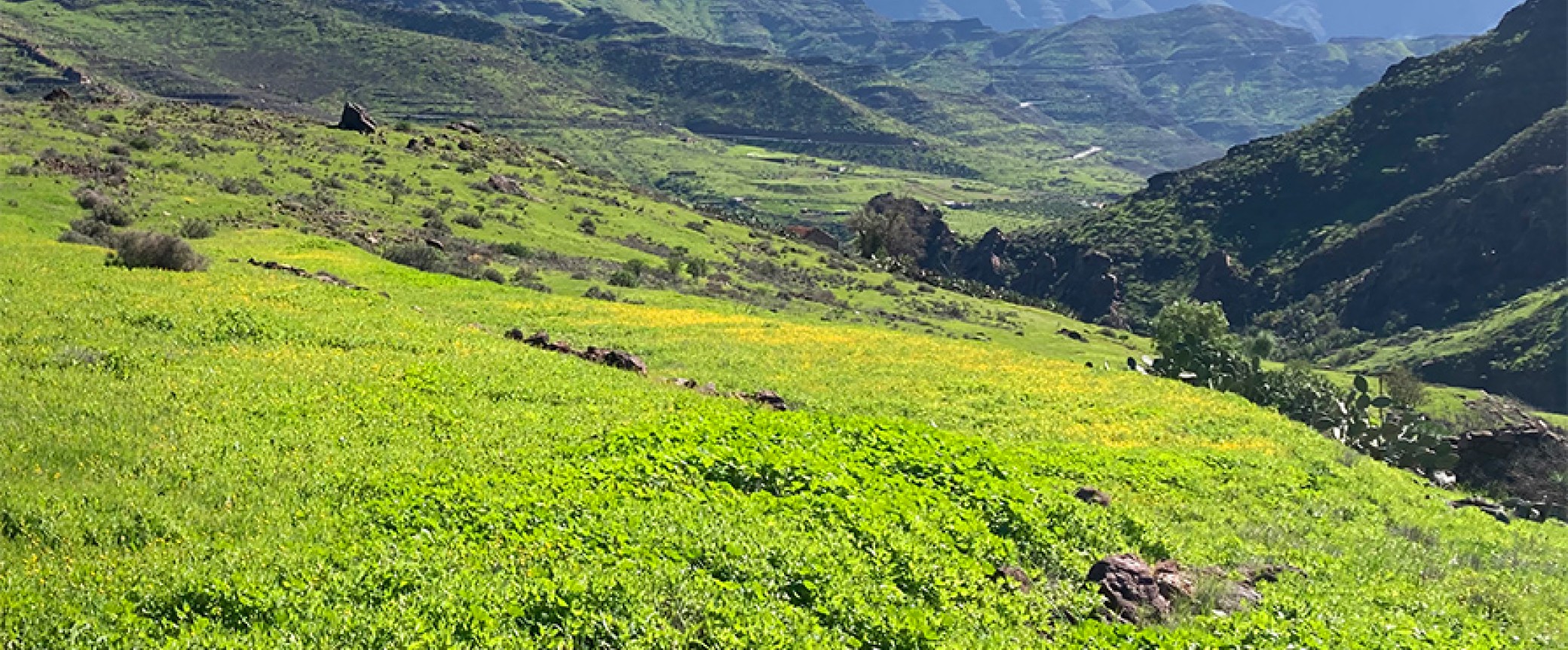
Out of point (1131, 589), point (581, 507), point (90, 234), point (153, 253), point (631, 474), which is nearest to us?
point (581, 507)

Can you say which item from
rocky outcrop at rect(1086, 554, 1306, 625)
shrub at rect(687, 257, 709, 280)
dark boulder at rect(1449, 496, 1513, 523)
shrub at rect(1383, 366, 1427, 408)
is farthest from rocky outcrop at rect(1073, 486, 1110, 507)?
shrub at rect(1383, 366, 1427, 408)

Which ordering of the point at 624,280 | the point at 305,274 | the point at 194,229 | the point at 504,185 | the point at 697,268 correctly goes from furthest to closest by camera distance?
the point at 504,185
the point at 697,268
the point at 624,280
the point at 194,229
the point at 305,274

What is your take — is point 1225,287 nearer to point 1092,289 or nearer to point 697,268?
point 1092,289

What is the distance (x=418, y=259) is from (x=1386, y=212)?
155861 mm

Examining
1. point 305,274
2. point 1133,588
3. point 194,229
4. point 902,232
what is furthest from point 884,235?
point 1133,588

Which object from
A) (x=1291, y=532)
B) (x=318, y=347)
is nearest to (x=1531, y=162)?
(x=1291, y=532)

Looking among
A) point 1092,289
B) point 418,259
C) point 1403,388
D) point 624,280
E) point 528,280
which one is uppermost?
point 1403,388

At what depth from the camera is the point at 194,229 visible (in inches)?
1794

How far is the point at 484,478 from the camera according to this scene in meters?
12.5

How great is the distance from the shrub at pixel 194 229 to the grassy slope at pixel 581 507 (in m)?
19.4

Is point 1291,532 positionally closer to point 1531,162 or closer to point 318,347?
point 318,347

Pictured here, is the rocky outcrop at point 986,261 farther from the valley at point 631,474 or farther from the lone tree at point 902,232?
the valley at point 631,474

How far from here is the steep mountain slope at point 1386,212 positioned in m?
137

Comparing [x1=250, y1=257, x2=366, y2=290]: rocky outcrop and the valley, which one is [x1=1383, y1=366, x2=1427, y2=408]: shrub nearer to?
the valley
